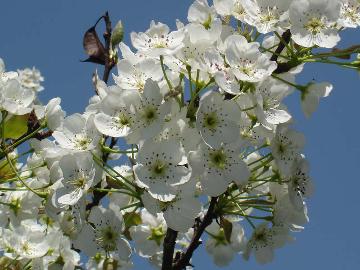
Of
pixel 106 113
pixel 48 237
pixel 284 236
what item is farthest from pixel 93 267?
pixel 106 113

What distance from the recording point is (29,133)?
3.67 meters

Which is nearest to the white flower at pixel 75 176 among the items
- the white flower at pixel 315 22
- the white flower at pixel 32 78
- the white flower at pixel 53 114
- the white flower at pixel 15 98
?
A: the white flower at pixel 15 98

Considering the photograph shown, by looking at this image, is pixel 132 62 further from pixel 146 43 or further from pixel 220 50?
pixel 220 50

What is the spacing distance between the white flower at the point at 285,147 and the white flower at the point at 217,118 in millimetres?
277

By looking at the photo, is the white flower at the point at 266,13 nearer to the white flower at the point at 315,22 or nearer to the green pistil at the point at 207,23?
the white flower at the point at 315,22

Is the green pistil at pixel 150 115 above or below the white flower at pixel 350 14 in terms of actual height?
below

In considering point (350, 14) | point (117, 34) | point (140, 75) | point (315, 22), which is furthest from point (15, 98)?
point (350, 14)

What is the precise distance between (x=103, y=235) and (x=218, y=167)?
61cm

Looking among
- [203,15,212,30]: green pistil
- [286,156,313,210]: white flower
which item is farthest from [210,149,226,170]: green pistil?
[203,15,212,30]: green pistil

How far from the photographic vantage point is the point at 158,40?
301cm

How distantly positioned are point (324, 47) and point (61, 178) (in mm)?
1218

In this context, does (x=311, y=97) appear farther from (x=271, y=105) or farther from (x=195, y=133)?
(x=195, y=133)

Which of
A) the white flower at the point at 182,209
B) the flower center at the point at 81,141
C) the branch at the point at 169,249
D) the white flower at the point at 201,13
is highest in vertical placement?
the white flower at the point at 201,13

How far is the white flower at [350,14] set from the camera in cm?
303
